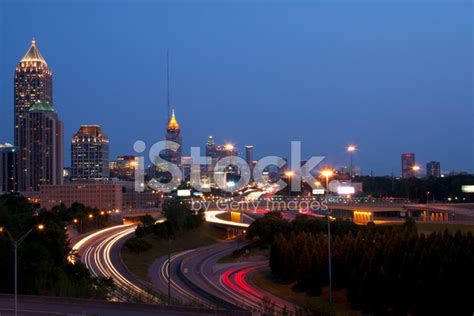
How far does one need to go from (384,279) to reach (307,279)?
7.29m

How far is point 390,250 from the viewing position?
3444 centimetres

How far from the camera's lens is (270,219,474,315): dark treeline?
28938 millimetres

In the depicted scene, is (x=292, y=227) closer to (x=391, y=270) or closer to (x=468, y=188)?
(x=391, y=270)

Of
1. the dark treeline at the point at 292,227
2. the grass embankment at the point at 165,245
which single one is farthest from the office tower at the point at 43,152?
the dark treeline at the point at 292,227

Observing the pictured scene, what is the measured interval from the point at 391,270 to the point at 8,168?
179 metres

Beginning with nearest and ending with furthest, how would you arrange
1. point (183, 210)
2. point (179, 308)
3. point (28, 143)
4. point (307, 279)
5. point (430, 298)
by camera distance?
point (179, 308), point (430, 298), point (307, 279), point (183, 210), point (28, 143)

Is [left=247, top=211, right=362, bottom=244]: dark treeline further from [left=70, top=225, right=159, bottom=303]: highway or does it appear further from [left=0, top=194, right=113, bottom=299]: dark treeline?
[left=0, top=194, right=113, bottom=299]: dark treeline

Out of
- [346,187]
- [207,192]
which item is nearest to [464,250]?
[346,187]

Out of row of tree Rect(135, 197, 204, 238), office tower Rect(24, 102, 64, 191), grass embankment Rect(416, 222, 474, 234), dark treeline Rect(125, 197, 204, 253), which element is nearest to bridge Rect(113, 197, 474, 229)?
dark treeline Rect(125, 197, 204, 253)

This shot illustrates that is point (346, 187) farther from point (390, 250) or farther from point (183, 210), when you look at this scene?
point (390, 250)

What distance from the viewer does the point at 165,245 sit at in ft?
218

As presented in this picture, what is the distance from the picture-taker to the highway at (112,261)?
36250 millimetres

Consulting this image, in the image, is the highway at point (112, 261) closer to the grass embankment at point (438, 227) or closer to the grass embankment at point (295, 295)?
the grass embankment at point (295, 295)

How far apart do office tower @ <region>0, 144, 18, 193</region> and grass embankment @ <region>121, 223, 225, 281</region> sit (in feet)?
418
